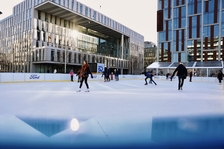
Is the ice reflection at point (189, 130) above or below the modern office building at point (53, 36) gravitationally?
below

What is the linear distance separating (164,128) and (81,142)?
1367 millimetres

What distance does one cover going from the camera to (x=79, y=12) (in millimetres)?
38906

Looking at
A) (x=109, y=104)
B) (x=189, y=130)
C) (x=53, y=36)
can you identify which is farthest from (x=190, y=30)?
(x=189, y=130)

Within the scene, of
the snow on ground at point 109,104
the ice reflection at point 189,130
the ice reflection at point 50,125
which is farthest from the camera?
the snow on ground at point 109,104

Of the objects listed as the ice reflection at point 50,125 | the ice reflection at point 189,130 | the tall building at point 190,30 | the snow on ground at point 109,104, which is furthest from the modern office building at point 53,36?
the ice reflection at point 189,130

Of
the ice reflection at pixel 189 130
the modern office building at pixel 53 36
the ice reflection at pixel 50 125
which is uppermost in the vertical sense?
the modern office building at pixel 53 36

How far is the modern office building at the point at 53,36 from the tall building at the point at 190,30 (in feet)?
51.5

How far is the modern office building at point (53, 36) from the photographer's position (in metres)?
36.5

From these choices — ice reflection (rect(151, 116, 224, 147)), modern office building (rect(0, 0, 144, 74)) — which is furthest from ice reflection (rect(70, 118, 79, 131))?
modern office building (rect(0, 0, 144, 74))

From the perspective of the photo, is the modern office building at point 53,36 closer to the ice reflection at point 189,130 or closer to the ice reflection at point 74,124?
the ice reflection at point 74,124

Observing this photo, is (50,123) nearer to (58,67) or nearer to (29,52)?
(58,67)

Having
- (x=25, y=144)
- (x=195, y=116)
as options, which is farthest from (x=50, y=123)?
(x=195, y=116)

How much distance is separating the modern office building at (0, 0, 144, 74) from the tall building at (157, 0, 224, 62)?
51.5 ft

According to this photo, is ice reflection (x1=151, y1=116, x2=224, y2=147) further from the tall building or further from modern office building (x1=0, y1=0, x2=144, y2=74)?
the tall building
